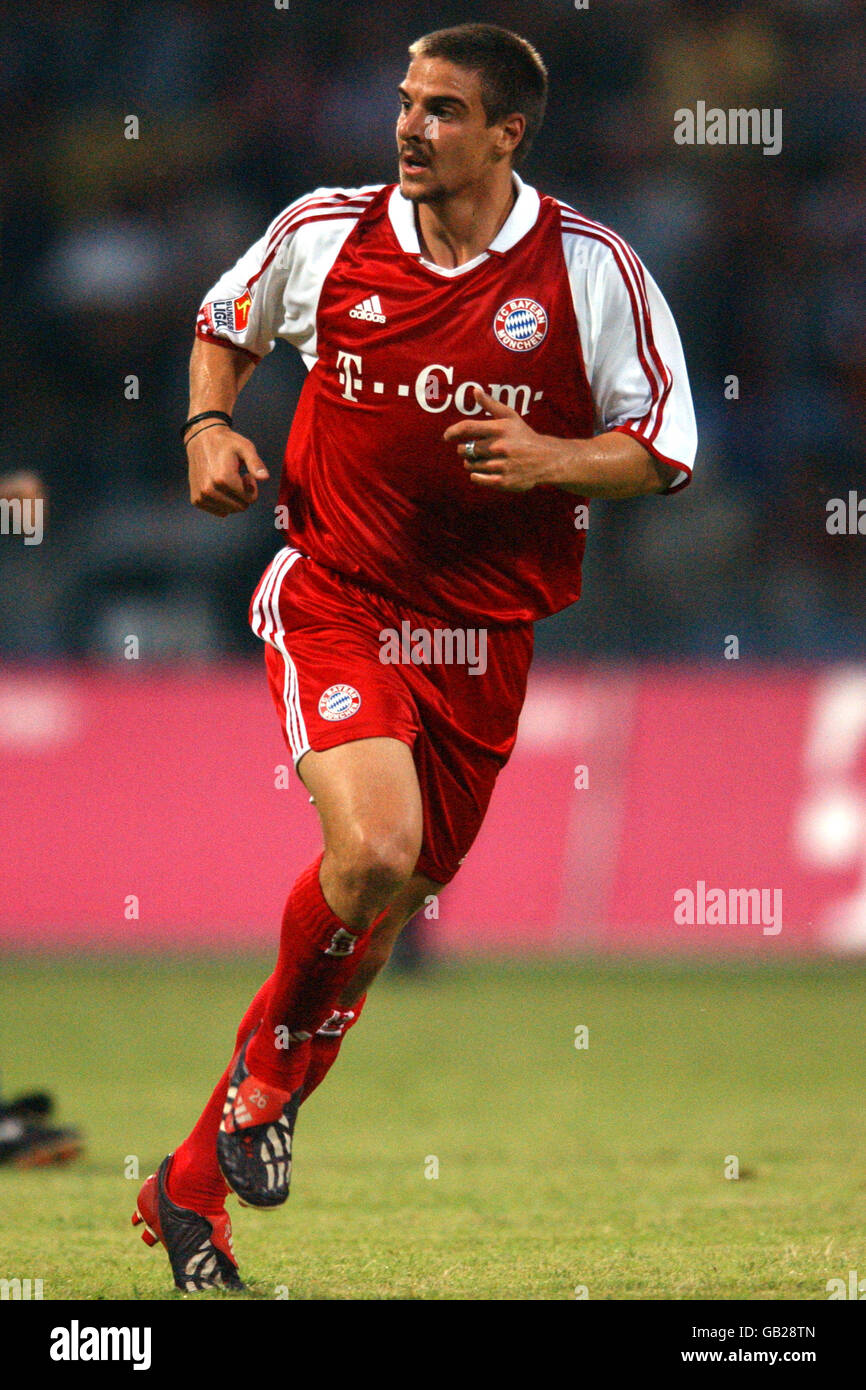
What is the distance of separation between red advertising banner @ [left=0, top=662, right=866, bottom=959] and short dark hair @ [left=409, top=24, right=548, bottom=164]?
617 cm

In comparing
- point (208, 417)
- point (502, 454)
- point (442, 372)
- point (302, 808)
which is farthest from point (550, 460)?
point (302, 808)

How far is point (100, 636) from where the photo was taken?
36.4 ft

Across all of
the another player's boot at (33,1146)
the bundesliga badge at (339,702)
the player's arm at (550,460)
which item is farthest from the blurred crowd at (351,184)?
the bundesliga badge at (339,702)

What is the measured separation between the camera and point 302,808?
10.3 meters

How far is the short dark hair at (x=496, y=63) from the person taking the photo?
4.27 metres

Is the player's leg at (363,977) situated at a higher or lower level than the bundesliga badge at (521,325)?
lower

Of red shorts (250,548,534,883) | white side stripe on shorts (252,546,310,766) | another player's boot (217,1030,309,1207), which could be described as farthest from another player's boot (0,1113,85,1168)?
white side stripe on shorts (252,546,310,766)

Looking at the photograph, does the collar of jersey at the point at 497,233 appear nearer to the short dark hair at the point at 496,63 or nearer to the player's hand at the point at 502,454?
the short dark hair at the point at 496,63

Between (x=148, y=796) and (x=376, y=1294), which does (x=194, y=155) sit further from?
(x=376, y=1294)

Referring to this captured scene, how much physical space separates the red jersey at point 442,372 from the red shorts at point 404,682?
0.06 meters

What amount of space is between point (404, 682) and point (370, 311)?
856mm

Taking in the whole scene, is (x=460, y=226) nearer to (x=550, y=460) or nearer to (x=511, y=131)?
(x=511, y=131)

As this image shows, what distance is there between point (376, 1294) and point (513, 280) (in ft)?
7.33

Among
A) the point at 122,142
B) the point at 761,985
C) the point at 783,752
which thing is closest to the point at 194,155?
the point at 122,142
